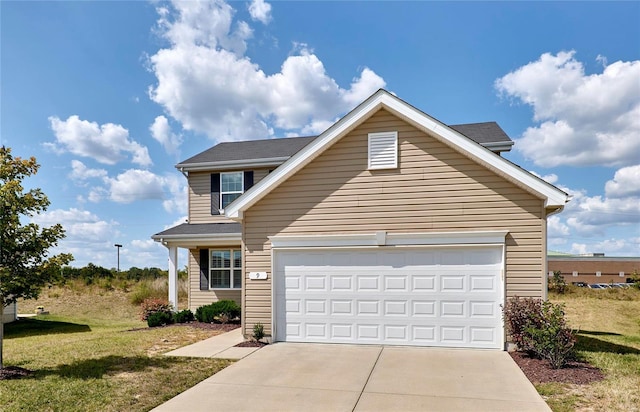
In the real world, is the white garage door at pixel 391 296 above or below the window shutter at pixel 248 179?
below

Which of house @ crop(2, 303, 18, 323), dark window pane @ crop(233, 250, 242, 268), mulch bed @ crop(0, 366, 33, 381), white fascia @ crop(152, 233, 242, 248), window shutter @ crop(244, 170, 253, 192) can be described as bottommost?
house @ crop(2, 303, 18, 323)

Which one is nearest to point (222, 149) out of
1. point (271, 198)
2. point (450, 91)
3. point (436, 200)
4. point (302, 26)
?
point (302, 26)

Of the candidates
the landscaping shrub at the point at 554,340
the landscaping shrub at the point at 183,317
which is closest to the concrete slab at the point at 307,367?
the landscaping shrub at the point at 554,340

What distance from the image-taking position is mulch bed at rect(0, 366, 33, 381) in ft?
22.1

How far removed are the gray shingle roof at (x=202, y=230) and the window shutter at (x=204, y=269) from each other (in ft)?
3.12

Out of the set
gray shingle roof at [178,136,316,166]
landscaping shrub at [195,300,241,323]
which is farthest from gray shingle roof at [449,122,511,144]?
landscaping shrub at [195,300,241,323]

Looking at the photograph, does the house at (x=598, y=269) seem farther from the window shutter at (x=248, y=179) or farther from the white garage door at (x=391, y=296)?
the white garage door at (x=391, y=296)

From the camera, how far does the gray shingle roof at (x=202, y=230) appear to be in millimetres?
14570

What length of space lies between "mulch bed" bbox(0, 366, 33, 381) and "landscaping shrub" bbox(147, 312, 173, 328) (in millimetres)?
6335

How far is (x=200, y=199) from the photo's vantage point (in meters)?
16.2

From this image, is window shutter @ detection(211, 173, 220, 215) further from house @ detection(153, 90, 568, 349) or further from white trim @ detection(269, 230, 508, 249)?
white trim @ detection(269, 230, 508, 249)

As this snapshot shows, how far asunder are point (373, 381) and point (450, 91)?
392 inches

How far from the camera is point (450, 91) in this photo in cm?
1314

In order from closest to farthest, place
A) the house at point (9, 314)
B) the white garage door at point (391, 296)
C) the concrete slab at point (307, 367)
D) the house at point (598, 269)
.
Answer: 1. the concrete slab at point (307, 367)
2. the white garage door at point (391, 296)
3. the house at point (9, 314)
4. the house at point (598, 269)
